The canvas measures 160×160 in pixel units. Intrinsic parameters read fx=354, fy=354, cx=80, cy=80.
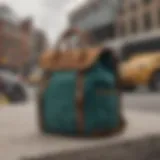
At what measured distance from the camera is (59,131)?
855 mm

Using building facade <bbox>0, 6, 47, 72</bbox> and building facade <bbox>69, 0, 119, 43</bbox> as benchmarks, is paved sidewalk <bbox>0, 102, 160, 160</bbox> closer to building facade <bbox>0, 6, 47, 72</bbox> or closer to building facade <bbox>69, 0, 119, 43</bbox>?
building facade <bbox>0, 6, 47, 72</bbox>

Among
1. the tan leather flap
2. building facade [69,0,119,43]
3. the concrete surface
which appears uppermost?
building facade [69,0,119,43]

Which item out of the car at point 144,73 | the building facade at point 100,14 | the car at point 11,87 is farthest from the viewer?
the building facade at point 100,14

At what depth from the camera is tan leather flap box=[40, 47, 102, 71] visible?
2.66 ft

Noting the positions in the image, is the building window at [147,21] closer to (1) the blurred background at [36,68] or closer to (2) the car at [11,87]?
(1) the blurred background at [36,68]

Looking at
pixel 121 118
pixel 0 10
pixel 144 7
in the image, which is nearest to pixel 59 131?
pixel 121 118

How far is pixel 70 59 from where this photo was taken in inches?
33.7

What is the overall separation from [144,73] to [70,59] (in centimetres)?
272

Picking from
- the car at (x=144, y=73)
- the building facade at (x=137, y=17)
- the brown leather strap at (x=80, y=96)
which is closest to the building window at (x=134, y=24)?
the building facade at (x=137, y=17)

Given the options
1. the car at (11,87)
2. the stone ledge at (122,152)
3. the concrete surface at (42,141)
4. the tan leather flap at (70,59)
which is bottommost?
the stone ledge at (122,152)

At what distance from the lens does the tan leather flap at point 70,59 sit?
81cm

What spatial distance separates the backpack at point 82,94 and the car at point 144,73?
2548 millimetres

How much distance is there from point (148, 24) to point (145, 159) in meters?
10.1

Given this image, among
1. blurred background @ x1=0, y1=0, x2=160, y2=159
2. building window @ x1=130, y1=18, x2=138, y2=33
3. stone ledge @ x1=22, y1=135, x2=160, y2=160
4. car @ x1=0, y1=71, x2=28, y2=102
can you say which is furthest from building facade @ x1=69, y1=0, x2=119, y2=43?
stone ledge @ x1=22, y1=135, x2=160, y2=160
